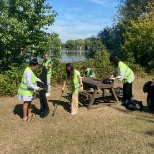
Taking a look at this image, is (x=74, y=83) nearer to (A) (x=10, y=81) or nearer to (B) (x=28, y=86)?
(B) (x=28, y=86)

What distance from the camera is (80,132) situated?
20.5ft

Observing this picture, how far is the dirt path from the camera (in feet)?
17.5

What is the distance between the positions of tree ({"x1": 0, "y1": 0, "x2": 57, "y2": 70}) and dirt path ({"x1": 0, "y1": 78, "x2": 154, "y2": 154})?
142 inches

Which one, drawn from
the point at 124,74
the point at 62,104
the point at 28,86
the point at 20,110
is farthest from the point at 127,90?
the point at 20,110

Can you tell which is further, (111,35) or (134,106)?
(111,35)

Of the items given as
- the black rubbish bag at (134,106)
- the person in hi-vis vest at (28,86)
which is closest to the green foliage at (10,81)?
the person in hi-vis vest at (28,86)

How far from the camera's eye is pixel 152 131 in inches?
247

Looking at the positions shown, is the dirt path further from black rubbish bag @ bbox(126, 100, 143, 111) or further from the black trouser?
the black trouser

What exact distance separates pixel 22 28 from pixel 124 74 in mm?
5029

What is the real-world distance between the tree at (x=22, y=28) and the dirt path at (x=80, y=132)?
142 inches

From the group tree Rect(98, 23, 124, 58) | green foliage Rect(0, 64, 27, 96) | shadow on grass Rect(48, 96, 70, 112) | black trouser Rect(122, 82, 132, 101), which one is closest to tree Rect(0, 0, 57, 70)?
green foliage Rect(0, 64, 27, 96)

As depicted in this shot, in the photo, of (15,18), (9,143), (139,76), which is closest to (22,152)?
(9,143)

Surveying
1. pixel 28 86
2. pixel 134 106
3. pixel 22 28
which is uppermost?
pixel 22 28

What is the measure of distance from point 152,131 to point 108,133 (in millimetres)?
1105
